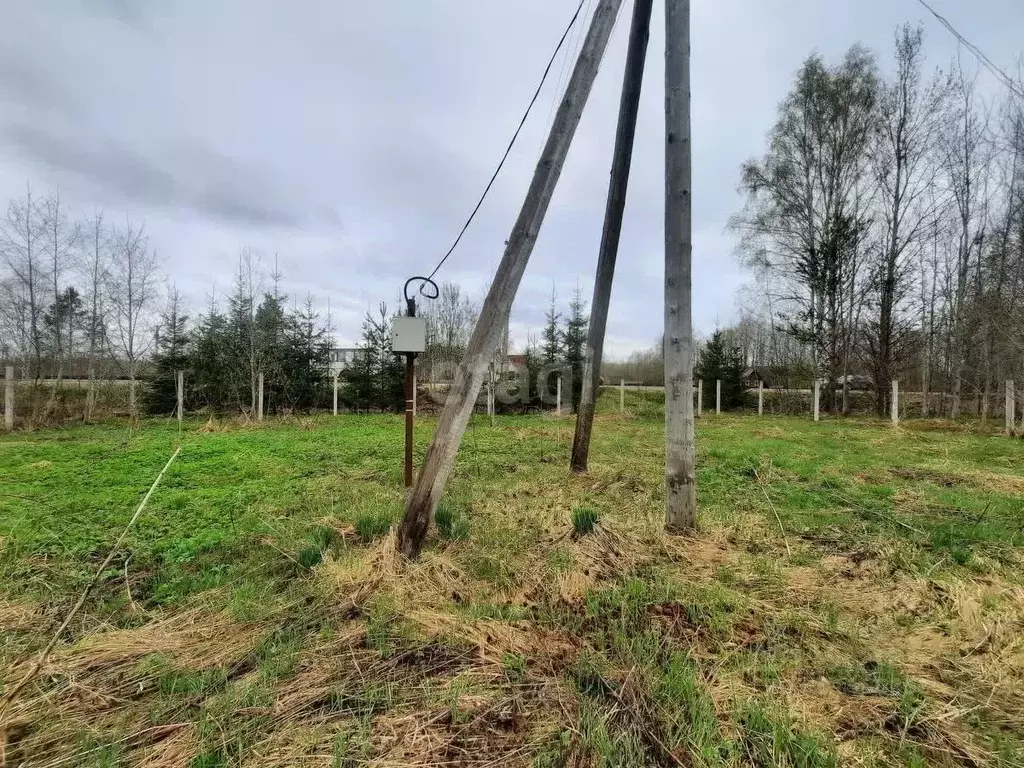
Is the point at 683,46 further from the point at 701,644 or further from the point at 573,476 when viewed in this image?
the point at 573,476

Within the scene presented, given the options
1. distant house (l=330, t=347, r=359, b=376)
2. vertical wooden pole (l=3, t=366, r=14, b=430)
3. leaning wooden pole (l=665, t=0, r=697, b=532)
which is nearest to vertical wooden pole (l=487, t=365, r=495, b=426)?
distant house (l=330, t=347, r=359, b=376)

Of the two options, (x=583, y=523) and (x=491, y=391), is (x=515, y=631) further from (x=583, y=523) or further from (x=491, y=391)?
(x=491, y=391)

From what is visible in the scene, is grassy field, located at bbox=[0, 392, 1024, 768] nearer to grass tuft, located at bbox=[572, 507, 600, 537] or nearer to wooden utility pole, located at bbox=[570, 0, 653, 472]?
grass tuft, located at bbox=[572, 507, 600, 537]

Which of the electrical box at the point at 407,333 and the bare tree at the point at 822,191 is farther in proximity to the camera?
A: the bare tree at the point at 822,191

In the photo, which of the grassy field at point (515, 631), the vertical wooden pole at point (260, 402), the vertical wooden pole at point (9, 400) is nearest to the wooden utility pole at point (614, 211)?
the grassy field at point (515, 631)

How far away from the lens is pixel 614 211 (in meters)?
5.49

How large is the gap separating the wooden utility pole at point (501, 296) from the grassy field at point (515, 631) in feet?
1.06

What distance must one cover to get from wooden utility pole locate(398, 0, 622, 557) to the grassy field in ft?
1.06

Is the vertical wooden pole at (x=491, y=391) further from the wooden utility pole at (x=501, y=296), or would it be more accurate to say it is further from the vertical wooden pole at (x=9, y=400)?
the vertical wooden pole at (x=9, y=400)

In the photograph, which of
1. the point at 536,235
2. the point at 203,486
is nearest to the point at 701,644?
the point at 536,235

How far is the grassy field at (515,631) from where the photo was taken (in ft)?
4.82

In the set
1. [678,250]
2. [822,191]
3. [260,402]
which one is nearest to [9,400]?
[260,402]

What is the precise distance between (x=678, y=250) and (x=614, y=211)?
2211 mm

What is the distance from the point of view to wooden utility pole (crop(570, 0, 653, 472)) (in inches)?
189
